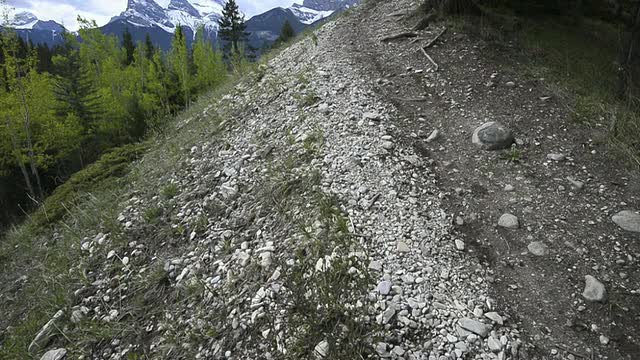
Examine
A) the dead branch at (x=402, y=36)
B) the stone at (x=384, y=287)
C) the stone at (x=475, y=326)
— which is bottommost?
the stone at (x=475, y=326)

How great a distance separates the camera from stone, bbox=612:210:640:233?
412 cm

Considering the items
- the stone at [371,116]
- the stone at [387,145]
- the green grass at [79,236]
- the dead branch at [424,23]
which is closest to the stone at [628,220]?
the stone at [387,145]

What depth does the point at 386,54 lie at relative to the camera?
31.8 ft

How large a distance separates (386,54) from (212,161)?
6076 mm

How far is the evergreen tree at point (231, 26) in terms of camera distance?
50781 millimetres

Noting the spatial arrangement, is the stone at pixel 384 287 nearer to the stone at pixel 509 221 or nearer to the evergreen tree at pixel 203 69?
the stone at pixel 509 221

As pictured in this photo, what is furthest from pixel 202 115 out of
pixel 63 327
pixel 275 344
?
pixel 275 344

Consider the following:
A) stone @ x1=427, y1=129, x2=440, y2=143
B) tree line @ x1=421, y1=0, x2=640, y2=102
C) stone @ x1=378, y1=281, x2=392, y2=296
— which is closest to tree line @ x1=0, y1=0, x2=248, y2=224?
tree line @ x1=421, y1=0, x2=640, y2=102

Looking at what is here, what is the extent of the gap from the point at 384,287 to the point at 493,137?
3796 mm

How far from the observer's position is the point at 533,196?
15.5 feet

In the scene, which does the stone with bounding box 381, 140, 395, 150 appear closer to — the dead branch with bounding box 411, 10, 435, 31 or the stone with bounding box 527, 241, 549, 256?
the stone with bounding box 527, 241, 549, 256

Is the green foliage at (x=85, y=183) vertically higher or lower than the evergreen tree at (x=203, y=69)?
lower

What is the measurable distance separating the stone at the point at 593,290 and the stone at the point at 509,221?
3.21ft

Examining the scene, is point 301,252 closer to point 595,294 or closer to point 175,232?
point 175,232
